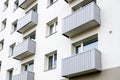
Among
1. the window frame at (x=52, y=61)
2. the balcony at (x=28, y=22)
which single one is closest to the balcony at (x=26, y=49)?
the window frame at (x=52, y=61)

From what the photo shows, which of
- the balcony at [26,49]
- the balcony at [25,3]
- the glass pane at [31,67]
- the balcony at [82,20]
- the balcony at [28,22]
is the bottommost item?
the glass pane at [31,67]

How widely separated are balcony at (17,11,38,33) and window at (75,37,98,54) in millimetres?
5279

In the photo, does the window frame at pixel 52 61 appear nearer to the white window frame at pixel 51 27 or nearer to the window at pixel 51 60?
the window at pixel 51 60

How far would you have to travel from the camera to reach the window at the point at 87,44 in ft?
42.2

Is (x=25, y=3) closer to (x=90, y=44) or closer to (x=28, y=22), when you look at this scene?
(x=28, y=22)

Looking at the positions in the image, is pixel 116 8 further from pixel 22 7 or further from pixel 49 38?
pixel 22 7

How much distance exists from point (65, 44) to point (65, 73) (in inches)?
88.8

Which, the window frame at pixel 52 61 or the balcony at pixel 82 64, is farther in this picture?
the window frame at pixel 52 61

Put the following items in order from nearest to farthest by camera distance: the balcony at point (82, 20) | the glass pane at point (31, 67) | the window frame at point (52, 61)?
the balcony at point (82, 20) < the window frame at point (52, 61) < the glass pane at point (31, 67)

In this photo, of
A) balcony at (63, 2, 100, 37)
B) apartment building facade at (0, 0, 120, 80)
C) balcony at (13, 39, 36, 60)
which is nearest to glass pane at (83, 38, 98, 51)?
apartment building facade at (0, 0, 120, 80)

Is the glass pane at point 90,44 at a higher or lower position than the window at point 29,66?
higher

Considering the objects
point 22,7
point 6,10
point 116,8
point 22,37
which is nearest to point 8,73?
point 22,37

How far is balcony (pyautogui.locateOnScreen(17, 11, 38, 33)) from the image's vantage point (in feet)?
58.3

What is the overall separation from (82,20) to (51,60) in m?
4.20
